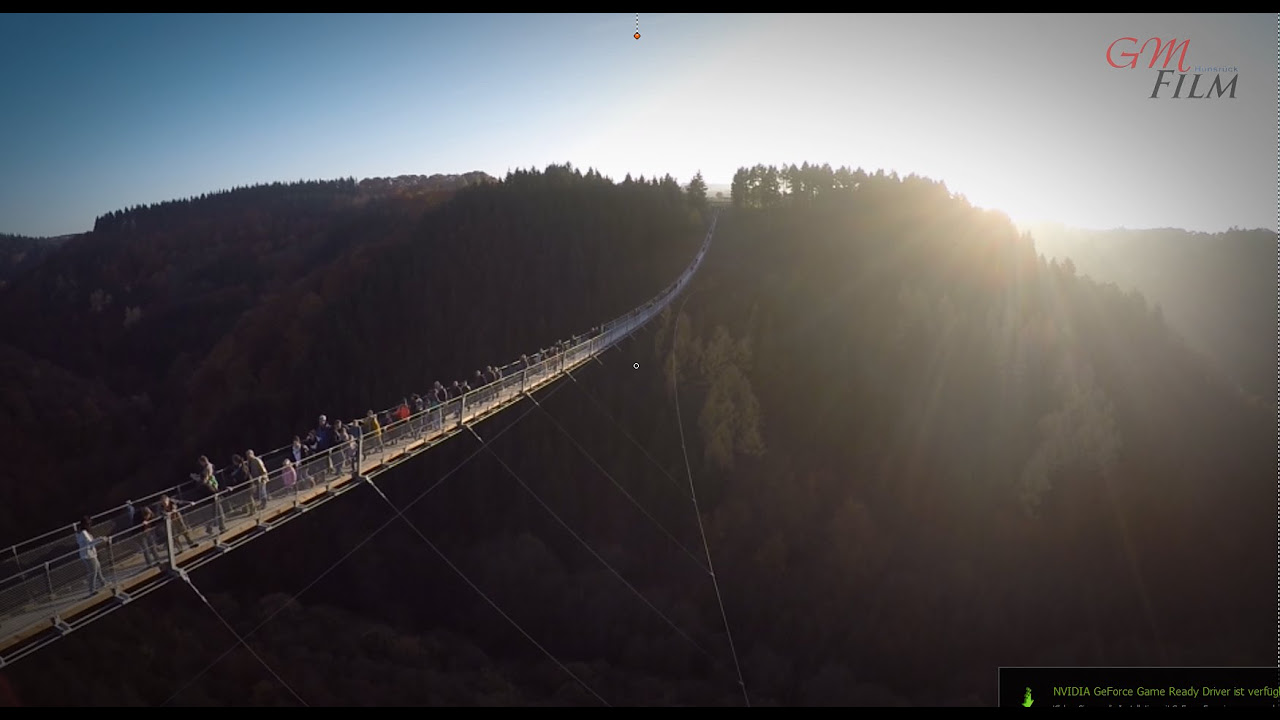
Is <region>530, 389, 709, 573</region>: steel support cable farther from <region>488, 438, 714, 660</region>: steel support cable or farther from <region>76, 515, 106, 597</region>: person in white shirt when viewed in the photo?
<region>76, 515, 106, 597</region>: person in white shirt

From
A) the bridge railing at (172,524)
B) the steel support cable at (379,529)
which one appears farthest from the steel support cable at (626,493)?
the bridge railing at (172,524)

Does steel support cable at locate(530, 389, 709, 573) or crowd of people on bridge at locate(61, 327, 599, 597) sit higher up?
crowd of people on bridge at locate(61, 327, 599, 597)

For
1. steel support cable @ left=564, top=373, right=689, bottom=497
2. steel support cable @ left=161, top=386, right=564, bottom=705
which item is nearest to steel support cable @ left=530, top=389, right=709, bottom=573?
steel support cable @ left=161, top=386, right=564, bottom=705

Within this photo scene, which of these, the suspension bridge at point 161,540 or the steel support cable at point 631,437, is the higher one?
the suspension bridge at point 161,540

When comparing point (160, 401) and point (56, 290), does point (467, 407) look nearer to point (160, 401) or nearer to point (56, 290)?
point (160, 401)

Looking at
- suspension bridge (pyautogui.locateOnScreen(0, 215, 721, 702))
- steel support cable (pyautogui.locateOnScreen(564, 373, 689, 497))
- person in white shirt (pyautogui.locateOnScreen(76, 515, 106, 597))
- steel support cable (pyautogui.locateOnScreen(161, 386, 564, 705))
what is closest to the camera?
suspension bridge (pyautogui.locateOnScreen(0, 215, 721, 702))

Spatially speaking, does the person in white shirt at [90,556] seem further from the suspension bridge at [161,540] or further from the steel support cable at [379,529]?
the steel support cable at [379,529]
